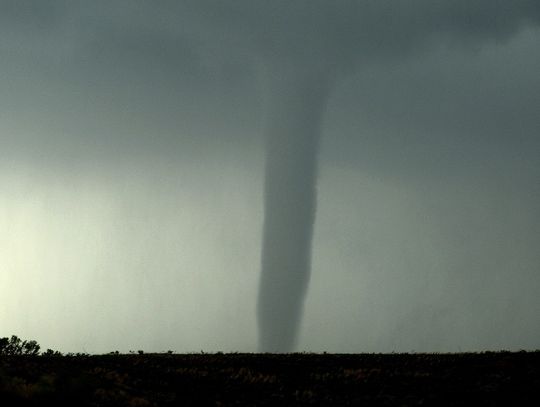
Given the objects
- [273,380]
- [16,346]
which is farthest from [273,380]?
[16,346]

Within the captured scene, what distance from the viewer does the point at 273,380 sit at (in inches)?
1185

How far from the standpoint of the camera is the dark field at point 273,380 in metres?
22.9

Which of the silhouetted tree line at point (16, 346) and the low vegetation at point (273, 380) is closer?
the low vegetation at point (273, 380)

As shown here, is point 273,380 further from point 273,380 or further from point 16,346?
point 16,346

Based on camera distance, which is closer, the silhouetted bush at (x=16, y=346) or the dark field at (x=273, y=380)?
the dark field at (x=273, y=380)

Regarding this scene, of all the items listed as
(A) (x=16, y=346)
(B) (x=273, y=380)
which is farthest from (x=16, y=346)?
(B) (x=273, y=380)

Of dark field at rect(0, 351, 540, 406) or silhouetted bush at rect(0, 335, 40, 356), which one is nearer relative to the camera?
dark field at rect(0, 351, 540, 406)

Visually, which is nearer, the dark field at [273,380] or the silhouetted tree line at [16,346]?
the dark field at [273,380]

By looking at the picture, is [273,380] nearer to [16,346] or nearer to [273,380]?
[273,380]

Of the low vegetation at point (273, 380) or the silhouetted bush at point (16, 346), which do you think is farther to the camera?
the silhouetted bush at point (16, 346)

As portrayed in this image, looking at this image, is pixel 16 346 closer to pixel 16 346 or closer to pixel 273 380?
pixel 16 346

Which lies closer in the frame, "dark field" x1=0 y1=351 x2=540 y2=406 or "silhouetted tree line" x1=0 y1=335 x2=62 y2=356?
"dark field" x1=0 y1=351 x2=540 y2=406

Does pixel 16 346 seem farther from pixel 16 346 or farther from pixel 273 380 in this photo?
pixel 273 380

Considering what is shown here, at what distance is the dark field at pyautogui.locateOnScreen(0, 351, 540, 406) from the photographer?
22.9m
